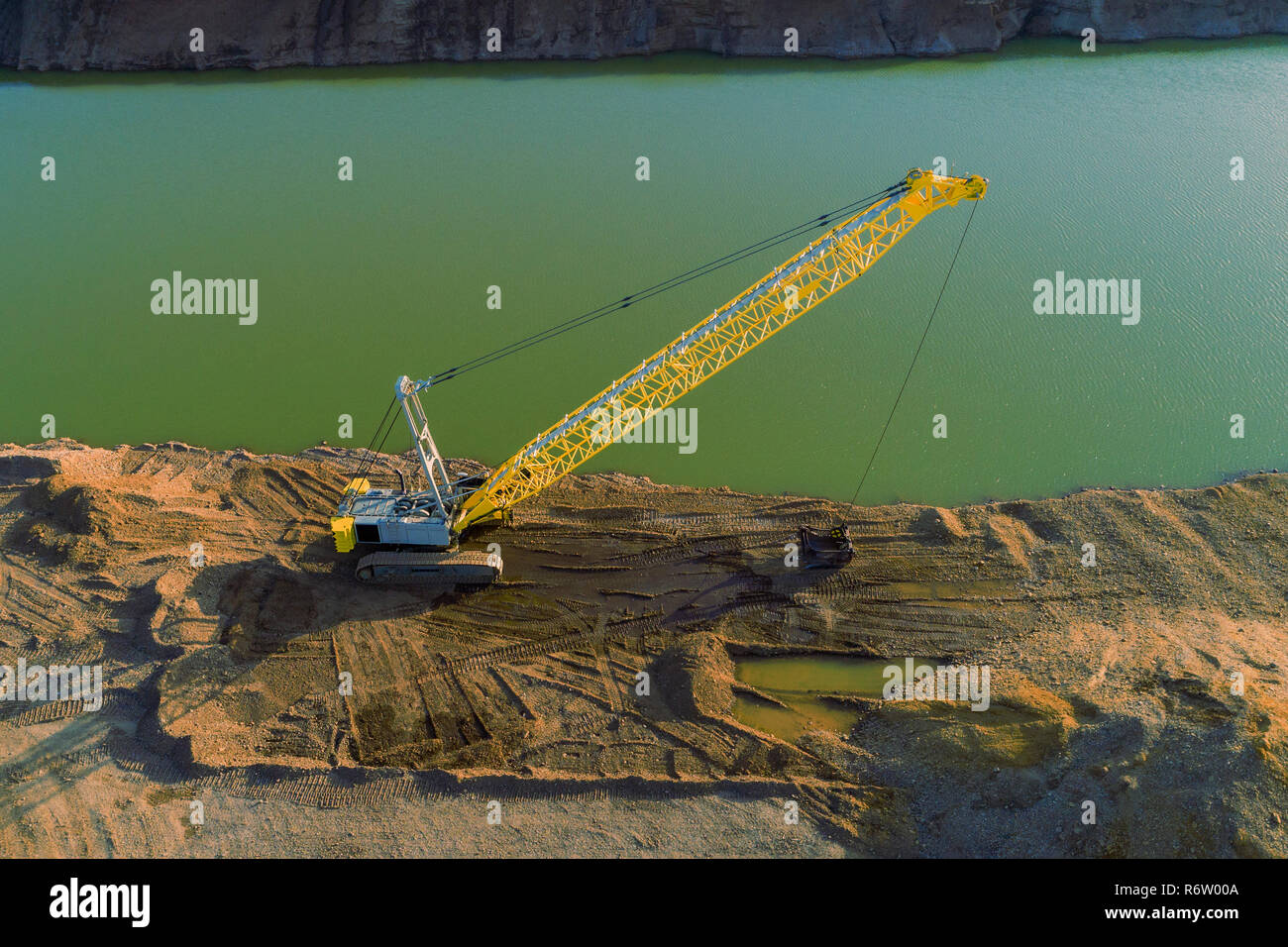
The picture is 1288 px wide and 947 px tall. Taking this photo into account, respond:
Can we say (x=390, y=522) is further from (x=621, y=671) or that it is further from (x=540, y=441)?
(x=621, y=671)

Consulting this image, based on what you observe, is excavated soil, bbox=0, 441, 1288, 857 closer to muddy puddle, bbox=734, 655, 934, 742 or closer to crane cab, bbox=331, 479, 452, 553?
muddy puddle, bbox=734, 655, 934, 742

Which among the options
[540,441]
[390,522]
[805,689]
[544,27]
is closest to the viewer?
[805,689]

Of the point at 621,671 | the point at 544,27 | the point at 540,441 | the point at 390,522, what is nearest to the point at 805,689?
the point at 621,671

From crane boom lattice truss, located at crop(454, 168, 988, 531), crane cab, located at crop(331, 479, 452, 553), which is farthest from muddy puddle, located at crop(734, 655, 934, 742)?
crane cab, located at crop(331, 479, 452, 553)

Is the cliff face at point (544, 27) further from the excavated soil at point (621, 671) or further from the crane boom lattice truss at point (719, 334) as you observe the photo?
the excavated soil at point (621, 671)

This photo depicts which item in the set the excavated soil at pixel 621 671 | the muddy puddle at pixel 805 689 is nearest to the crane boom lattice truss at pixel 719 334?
the excavated soil at pixel 621 671

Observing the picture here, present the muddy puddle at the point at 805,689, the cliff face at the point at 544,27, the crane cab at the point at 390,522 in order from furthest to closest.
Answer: the cliff face at the point at 544,27, the crane cab at the point at 390,522, the muddy puddle at the point at 805,689
